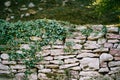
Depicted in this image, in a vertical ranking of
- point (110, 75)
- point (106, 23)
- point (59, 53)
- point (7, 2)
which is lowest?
point (110, 75)

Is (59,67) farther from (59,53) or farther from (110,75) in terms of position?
(110,75)

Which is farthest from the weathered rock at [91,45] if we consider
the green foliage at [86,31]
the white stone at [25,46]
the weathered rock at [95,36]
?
the white stone at [25,46]

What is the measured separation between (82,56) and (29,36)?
1.52 meters

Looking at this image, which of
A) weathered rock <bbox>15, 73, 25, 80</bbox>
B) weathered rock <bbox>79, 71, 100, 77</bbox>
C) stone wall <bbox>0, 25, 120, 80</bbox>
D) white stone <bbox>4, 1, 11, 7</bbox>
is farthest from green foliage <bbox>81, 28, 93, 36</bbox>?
white stone <bbox>4, 1, 11, 7</bbox>

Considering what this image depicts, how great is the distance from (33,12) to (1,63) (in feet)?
5.96

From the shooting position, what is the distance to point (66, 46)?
8.78 m

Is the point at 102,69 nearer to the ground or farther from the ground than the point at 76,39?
nearer to the ground

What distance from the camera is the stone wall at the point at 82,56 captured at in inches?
340

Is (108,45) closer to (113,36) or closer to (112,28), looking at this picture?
(113,36)

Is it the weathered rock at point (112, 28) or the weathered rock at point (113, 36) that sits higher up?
the weathered rock at point (112, 28)

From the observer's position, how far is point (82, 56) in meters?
8.69

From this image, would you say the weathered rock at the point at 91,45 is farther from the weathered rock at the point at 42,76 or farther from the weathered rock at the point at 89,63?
the weathered rock at the point at 42,76

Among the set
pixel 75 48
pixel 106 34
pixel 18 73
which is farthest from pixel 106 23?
pixel 18 73

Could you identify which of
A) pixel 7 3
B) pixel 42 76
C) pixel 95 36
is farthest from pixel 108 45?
pixel 7 3
